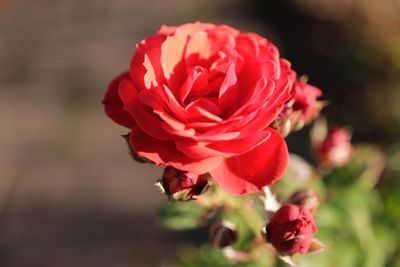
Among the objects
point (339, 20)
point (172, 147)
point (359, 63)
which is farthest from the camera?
point (339, 20)

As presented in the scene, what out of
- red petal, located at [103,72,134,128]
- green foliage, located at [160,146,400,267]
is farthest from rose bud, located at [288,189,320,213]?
red petal, located at [103,72,134,128]

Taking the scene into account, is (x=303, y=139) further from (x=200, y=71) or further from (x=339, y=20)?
(x=200, y=71)

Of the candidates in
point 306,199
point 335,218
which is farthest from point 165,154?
point 335,218

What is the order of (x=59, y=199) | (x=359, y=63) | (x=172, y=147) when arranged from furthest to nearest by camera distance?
1. (x=359, y=63)
2. (x=59, y=199)
3. (x=172, y=147)

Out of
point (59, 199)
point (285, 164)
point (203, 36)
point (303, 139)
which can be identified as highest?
point (203, 36)

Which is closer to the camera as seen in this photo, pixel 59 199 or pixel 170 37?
pixel 170 37

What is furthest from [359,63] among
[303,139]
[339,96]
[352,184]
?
[352,184]
